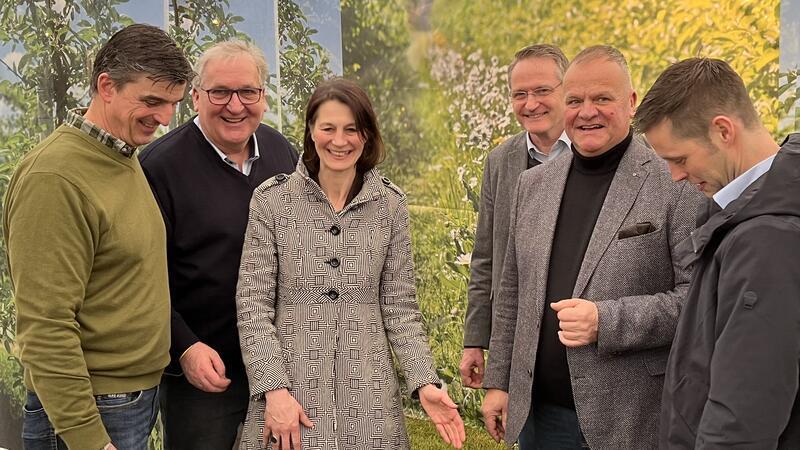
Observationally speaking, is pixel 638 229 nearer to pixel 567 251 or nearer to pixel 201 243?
pixel 567 251

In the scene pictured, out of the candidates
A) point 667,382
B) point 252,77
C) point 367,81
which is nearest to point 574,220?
point 667,382

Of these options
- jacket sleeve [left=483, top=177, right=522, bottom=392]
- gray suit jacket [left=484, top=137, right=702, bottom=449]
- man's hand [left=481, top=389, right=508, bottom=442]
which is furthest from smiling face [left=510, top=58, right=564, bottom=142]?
man's hand [left=481, top=389, right=508, bottom=442]

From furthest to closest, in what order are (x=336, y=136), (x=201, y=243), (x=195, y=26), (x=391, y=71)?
(x=391, y=71)
(x=195, y=26)
(x=201, y=243)
(x=336, y=136)

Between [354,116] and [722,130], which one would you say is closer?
[722,130]

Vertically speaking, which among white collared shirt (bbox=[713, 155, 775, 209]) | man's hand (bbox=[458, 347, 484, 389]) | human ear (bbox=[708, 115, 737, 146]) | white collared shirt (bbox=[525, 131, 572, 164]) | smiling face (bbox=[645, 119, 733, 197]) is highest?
white collared shirt (bbox=[525, 131, 572, 164])

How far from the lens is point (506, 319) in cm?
277

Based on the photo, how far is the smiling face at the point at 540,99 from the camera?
3.18m

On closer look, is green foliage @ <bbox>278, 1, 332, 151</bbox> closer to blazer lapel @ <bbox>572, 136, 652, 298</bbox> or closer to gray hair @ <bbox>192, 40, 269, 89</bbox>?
gray hair @ <bbox>192, 40, 269, 89</bbox>

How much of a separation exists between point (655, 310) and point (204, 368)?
1.29 metres

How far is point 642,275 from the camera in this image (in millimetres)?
2398

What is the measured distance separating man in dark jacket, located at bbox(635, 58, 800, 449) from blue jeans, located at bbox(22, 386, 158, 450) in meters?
1.39

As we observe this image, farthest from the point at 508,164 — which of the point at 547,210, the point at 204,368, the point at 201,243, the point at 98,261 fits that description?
the point at 98,261

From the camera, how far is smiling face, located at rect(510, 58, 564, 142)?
3182mm

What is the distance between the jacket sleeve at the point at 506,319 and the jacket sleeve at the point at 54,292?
44.8 inches
